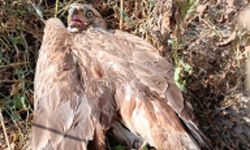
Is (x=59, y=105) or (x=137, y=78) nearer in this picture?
(x=59, y=105)

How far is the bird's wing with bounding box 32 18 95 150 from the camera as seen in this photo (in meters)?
4.47

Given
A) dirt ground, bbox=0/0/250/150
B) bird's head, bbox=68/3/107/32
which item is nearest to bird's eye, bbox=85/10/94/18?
bird's head, bbox=68/3/107/32

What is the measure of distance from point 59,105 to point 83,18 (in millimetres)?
1286

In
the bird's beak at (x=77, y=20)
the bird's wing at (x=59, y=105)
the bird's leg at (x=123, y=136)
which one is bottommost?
the bird's leg at (x=123, y=136)

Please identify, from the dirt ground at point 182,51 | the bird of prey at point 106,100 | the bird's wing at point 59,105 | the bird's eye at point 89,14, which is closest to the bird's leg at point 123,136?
the bird of prey at point 106,100

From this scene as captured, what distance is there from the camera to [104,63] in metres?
5.00

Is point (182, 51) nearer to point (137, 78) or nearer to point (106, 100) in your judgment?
point (137, 78)

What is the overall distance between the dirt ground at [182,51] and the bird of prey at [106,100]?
24 centimetres

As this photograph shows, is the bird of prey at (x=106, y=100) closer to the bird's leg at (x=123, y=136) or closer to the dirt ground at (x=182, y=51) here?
the bird's leg at (x=123, y=136)

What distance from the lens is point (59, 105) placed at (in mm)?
4656

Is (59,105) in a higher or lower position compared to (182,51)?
lower

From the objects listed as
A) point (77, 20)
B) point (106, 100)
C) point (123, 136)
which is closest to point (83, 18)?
point (77, 20)

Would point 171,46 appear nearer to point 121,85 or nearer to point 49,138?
point 121,85

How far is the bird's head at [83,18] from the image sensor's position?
568cm
